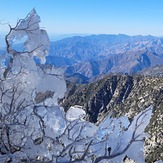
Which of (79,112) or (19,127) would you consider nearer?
(19,127)

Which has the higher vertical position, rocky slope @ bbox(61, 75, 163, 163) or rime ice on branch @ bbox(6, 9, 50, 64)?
rime ice on branch @ bbox(6, 9, 50, 64)

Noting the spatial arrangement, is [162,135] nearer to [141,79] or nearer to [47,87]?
[141,79]

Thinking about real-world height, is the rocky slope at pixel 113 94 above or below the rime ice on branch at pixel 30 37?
below

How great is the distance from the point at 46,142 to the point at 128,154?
3.39 feet

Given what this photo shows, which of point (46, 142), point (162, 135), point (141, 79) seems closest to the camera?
point (46, 142)

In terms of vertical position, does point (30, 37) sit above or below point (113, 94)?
above

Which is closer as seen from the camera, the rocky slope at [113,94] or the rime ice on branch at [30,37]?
the rime ice on branch at [30,37]

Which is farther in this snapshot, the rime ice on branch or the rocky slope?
the rocky slope

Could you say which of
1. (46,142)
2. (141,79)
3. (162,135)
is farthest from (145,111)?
(141,79)

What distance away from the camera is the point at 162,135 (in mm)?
93688

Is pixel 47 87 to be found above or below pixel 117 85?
above

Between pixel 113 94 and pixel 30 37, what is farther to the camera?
pixel 113 94

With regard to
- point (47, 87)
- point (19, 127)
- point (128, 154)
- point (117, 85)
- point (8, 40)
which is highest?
point (8, 40)

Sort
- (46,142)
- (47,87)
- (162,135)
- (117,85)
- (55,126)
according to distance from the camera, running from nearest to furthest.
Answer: (46,142) < (55,126) < (47,87) < (162,135) < (117,85)
